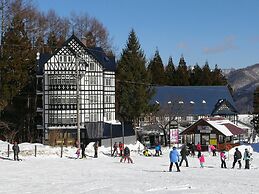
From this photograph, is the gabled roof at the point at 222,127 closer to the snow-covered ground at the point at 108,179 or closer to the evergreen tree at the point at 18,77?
the snow-covered ground at the point at 108,179

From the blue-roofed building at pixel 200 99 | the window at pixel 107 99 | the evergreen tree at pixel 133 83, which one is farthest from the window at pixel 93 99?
the blue-roofed building at pixel 200 99

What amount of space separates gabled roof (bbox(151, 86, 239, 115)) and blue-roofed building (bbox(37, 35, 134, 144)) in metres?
23.8

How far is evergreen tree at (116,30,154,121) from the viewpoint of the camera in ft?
206

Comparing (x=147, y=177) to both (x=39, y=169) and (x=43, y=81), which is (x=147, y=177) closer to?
(x=39, y=169)

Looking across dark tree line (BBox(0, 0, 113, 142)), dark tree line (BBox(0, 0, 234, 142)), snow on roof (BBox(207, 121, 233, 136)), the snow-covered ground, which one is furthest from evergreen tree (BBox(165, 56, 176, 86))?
the snow-covered ground

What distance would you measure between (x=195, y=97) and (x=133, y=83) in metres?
19.0

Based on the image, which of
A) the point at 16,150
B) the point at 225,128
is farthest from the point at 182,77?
the point at 16,150

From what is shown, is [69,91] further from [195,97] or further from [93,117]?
[195,97]

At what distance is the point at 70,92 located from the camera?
172 feet

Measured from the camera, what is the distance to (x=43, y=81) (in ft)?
173

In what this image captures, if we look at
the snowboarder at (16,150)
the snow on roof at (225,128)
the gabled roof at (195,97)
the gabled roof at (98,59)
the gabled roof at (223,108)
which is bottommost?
the snowboarder at (16,150)

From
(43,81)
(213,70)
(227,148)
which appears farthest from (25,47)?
(213,70)

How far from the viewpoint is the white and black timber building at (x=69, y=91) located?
171ft

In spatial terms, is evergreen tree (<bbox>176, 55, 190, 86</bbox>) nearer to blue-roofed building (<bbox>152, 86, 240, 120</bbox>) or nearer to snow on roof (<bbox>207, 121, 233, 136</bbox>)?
blue-roofed building (<bbox>152, 86, 240, 120</bbox>)
